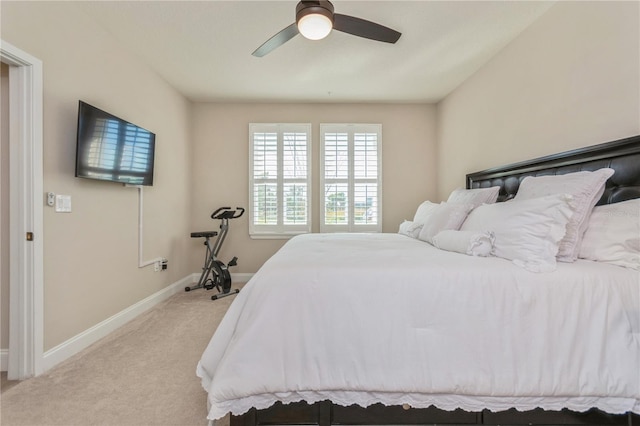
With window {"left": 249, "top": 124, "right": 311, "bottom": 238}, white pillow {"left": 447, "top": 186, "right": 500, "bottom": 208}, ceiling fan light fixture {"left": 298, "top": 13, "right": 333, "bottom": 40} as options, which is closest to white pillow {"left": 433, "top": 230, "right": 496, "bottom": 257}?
white pillow {"left": 447, "top": 186, "right": 500, "bottom": 208}

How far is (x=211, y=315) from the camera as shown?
285 centimetres

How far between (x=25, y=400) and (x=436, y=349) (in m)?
2.30

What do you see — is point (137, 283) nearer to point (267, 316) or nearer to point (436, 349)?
point (267, 316)

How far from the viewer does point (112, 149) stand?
7.93 ft

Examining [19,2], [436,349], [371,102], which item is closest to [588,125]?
[436,349]

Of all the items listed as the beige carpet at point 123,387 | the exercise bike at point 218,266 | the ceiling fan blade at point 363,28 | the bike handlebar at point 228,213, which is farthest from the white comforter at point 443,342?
the bike handlebar at point 228,213

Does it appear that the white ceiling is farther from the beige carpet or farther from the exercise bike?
the beige carpet

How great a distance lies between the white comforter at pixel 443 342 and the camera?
3.88 ft

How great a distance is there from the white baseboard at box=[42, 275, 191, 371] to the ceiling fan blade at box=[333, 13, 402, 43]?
118 inches

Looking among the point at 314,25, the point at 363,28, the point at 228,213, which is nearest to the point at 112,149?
the point at 228,213

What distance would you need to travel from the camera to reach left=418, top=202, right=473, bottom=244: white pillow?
84.6 inches

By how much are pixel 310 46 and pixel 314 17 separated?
3.36 ft

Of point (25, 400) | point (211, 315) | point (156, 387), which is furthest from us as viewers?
point (211, 315)

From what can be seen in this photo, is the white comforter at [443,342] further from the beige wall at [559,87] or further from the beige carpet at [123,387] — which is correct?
the beige wall at [559,87]
